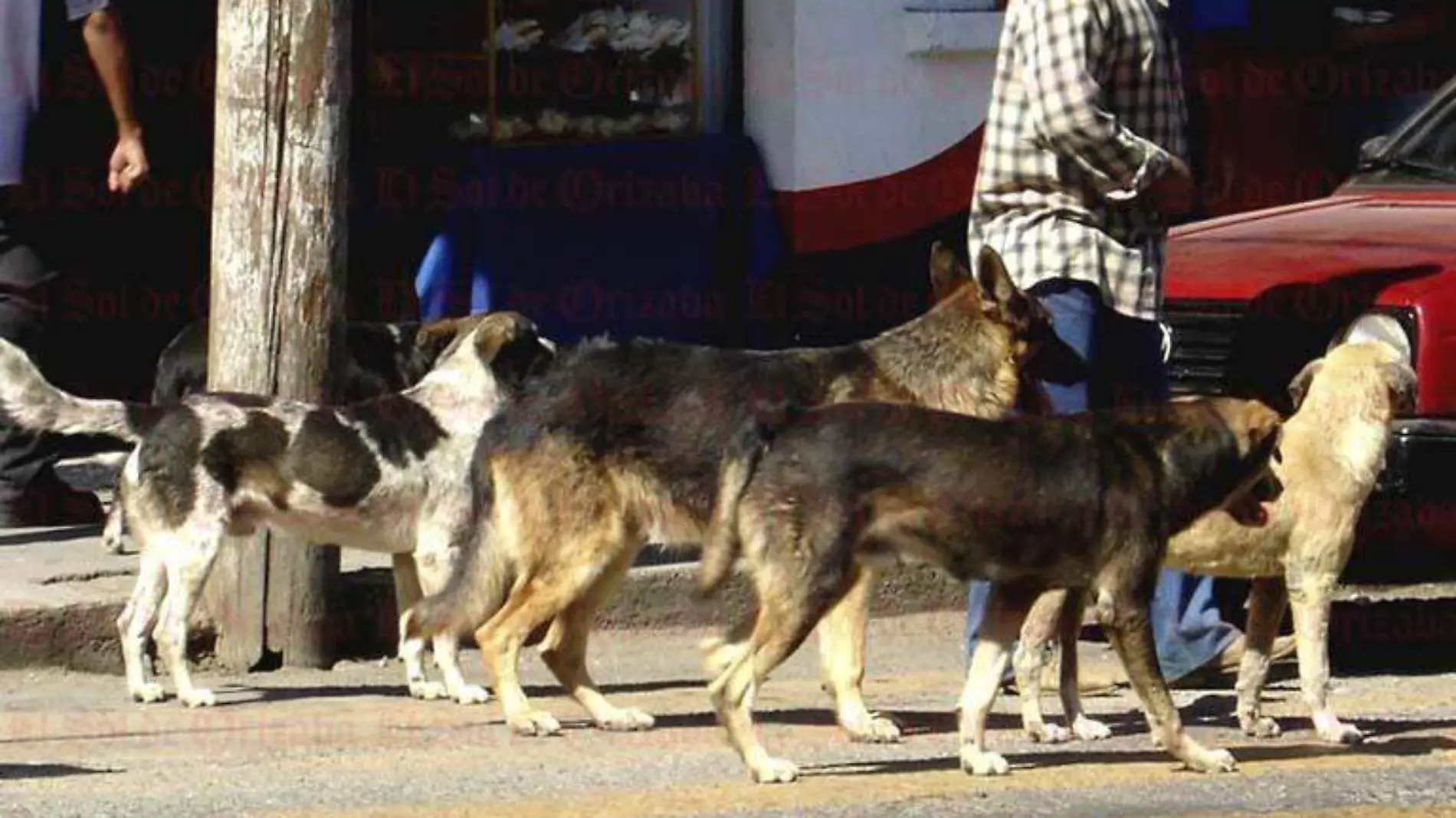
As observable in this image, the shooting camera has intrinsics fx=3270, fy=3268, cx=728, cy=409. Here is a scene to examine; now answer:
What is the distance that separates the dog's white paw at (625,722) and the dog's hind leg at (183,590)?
1339 millimetres

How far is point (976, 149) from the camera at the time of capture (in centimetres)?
1344

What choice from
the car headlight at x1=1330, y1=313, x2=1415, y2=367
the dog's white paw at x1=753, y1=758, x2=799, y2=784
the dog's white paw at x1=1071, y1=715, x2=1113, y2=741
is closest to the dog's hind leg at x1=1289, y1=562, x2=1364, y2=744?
the dog's white paw at x1=1071, y1=715, x2=1113, y2=741

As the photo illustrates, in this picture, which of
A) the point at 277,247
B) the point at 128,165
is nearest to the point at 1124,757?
the point at 277,247

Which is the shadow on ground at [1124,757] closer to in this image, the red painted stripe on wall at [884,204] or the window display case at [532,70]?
the red painted stripe on wall at [884,204]

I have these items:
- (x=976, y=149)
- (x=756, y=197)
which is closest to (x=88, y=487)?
(x=756, y=197)

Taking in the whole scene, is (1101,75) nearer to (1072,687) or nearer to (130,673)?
(1072,687)

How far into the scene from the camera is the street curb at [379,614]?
10.3 m

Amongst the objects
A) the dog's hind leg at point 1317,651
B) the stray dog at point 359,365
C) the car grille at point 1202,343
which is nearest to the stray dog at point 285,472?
the stray dog at point 359,365

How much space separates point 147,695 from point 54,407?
92 centimetres

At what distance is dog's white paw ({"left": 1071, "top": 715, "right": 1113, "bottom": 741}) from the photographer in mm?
8953

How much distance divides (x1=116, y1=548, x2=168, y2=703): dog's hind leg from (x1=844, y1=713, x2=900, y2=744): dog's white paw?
2252mm

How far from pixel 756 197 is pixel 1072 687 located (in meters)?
4.54

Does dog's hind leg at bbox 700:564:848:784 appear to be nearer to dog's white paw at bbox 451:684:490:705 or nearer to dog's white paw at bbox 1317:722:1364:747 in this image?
dog's white paw at bbox 1317:722:1364:747

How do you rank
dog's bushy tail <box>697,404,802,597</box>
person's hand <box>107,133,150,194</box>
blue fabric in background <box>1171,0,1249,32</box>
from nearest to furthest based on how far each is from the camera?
dog's bushy tail <box>697,404,802,597</box> → person's hand <box>107,133,150,194</box> → blue fabric in background <box>1171,0,1249,32</box>
